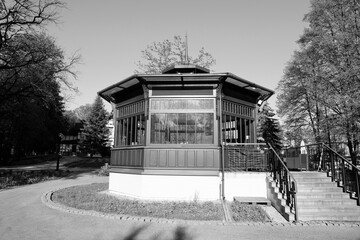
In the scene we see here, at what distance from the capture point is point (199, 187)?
33.2 ft

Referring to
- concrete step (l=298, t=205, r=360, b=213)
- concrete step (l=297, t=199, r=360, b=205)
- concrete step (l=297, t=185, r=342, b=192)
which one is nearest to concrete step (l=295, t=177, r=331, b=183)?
concrete step (l=297, t=185, r=342, b=192)

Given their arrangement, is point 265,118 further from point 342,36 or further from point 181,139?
point 181,139

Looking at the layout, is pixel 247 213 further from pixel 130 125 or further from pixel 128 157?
pixel 130 125

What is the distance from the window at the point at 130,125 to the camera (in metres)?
11.4

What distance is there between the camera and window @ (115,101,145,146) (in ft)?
37.3

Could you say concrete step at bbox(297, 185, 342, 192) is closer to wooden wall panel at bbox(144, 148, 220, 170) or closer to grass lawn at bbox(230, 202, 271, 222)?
grass lawn at bbox(230, 202, 271, 222)

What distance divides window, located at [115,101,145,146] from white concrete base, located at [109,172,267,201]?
1909 mm

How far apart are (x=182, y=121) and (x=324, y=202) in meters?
5.85

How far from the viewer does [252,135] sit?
12.3 metres

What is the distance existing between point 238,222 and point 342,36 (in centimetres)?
1465

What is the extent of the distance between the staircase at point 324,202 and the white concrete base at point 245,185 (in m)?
1.37

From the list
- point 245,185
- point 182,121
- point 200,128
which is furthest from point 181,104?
point 245,185

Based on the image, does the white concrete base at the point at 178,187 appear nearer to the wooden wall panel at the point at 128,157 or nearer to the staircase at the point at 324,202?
the wooden wall panel at the point at 128,157

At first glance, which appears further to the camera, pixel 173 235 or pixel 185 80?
pixel 185 80
